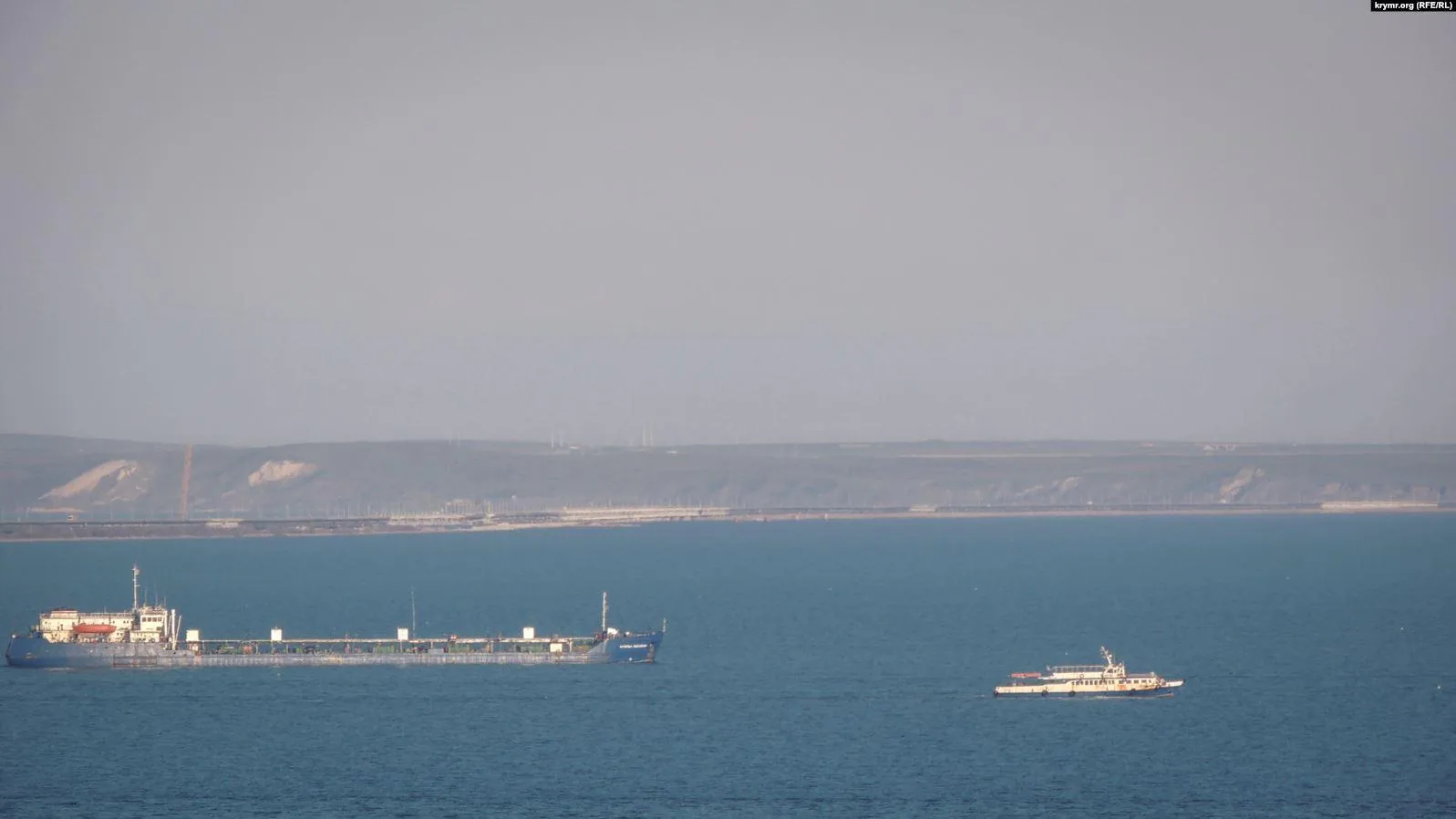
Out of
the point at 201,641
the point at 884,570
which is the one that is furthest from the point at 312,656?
the point at 884,570

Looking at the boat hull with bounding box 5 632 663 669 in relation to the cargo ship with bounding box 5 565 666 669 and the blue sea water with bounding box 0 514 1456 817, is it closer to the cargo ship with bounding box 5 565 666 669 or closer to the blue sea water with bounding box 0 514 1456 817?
the cargo ship with bounding box 5 565 666 669

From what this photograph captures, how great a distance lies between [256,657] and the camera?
112562 millimetres

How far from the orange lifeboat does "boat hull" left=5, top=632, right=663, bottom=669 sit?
2.53 feet

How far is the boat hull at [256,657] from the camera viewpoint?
112 metres

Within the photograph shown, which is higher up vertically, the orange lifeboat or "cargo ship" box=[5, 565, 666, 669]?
the orange lifeboat

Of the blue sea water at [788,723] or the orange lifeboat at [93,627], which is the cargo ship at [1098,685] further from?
the orange lifeboat at [93,627]

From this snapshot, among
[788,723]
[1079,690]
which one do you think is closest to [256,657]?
[788,723]

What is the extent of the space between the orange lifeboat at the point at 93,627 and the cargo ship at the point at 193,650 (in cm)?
5

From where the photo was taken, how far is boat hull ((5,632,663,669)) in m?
112

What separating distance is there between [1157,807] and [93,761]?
42.5 meters

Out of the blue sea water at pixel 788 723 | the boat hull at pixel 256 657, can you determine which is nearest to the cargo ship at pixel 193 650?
the boat hull at pixel 256 657

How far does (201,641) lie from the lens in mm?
115500

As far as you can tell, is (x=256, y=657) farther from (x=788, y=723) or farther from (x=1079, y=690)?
(x=1079, y=690)

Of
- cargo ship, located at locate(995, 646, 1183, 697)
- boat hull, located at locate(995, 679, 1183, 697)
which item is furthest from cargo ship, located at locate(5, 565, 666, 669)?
boat hull, located at locate(995, 679, 1183, 697)
